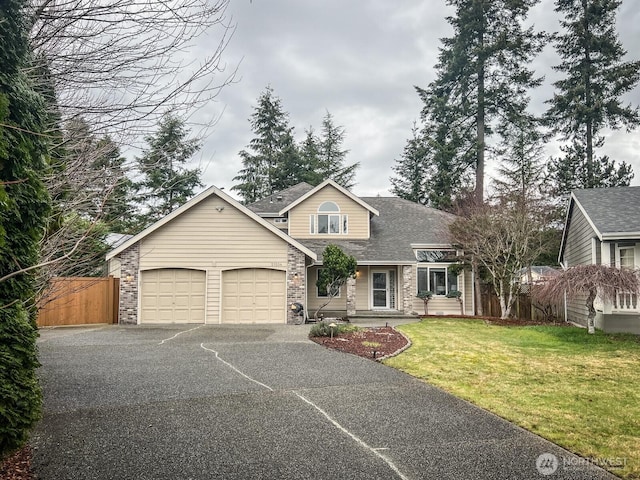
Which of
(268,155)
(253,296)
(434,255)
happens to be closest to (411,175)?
(268,155)

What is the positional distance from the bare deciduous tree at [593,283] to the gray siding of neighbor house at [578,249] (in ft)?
7.13

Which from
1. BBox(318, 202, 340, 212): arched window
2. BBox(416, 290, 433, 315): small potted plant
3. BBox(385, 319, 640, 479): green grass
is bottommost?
BBox(385, 319, 640, 479): green grass

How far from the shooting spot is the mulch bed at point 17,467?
378 cm

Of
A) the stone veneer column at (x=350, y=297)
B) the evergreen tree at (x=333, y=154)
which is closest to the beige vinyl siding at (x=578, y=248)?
the stone veneer column at (x=350, y=297)

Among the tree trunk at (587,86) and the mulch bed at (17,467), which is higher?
the tree trunk at (587,86)

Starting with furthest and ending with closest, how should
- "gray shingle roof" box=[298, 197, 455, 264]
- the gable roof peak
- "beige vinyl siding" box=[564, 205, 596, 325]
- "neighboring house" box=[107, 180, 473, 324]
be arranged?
1. the gable roof peak
2. "gray shingle roof" box=[298, 197, 455, 264]
3. "neighboring house" box=[107, 180, 473, 324]
4. "beige vinyl siding" box=[564, 205, 596, 325]

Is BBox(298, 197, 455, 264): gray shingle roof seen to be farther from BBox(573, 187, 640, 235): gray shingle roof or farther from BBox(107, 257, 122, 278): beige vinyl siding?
BBox(107, 257, 122, 278): beige vinyl siding

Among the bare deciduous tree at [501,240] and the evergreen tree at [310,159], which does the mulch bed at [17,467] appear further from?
the evergreen tree at [310,159]

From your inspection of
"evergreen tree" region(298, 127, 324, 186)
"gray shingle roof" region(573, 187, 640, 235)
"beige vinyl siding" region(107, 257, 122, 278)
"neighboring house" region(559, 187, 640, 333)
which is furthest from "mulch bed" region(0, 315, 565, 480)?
"evergreen tree" region(298, 127, 324, 186)

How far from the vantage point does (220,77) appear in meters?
4.09

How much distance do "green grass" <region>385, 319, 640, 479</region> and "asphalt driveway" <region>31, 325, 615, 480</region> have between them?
47 centimetres

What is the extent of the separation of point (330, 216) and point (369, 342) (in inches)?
415

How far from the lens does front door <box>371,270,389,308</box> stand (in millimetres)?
19922

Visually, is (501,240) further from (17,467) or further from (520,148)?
(17,467)
